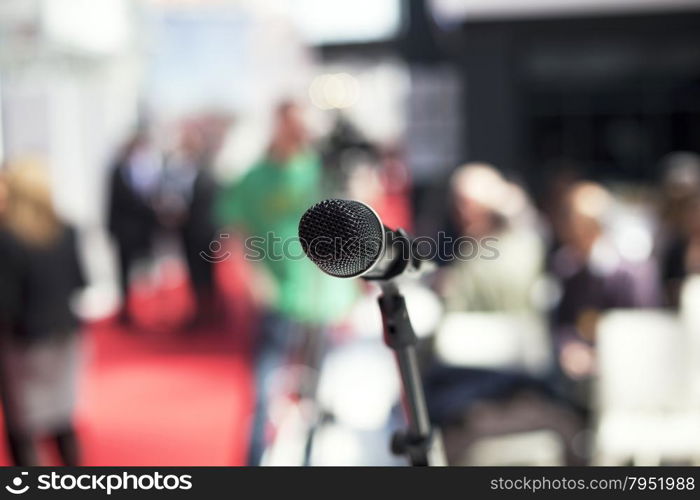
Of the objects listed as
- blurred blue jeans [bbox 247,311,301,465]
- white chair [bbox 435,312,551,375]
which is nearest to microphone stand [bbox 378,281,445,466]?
white chair [bbox 435,312,551,375]

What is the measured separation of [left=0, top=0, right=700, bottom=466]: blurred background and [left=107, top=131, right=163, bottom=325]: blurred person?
0.06 ft

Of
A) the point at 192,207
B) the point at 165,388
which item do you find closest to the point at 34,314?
the point at 165,388

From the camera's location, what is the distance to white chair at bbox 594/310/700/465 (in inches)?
112

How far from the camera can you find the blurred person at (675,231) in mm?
3319

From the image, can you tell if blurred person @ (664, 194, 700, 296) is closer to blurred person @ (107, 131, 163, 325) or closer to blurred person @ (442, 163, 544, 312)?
blurred person @ (442, 163, 544, 312)

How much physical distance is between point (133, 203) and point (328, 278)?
123 inches

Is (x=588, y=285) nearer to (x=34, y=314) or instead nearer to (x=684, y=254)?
(x=684, y=254)

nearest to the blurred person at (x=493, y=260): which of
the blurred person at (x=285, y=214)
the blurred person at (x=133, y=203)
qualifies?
the blurred person at (x=285, y=214)

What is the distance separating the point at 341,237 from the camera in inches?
28.1

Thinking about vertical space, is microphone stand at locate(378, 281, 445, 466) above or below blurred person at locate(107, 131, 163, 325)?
below

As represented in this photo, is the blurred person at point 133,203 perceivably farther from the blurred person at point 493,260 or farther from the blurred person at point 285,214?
the blurred person at point 493,260

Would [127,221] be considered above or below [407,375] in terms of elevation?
above

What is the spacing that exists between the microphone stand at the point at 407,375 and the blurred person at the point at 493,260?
2.16 m
